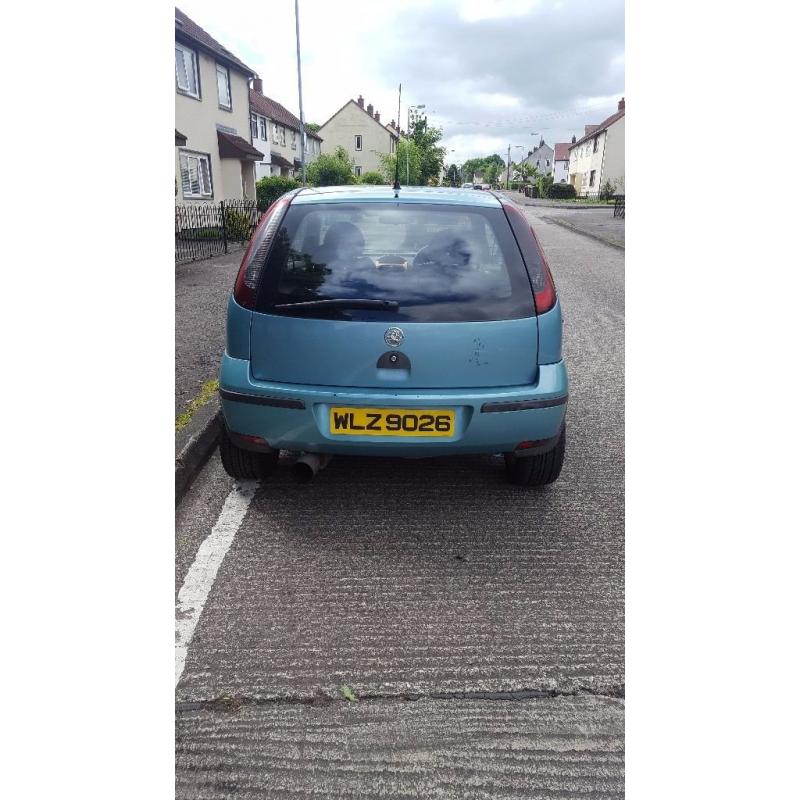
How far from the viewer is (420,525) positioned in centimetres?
329

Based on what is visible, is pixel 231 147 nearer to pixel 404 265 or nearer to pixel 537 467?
pixel 404 265

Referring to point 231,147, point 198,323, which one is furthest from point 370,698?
point 231,147

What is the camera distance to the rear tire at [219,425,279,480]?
353 centimetres

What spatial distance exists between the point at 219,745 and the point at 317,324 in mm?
1733

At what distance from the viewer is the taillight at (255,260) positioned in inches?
121

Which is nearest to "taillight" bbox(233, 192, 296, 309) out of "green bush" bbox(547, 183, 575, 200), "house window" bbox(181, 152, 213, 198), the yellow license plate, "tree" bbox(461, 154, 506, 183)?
the yellow license plate

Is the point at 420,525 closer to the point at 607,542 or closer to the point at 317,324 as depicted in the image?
the point at 607,542

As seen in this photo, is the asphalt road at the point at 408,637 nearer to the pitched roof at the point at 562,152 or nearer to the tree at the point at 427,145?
the tree at the point at 427,145

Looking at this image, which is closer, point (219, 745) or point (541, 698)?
point (219, 745)

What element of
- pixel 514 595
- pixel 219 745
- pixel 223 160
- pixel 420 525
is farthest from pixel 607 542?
pixel 223 160

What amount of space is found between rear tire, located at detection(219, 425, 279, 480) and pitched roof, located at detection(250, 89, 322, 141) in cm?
4307

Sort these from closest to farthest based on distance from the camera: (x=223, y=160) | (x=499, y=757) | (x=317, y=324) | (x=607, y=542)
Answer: (x=499, y=757) < (x=317, y=324) < (x=607, y=542) < (x=223, y=160)

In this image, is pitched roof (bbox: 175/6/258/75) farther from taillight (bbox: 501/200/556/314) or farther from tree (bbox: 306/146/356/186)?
taillight (bbox: 501/200/556/314)

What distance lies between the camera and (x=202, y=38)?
24688 millimetres
